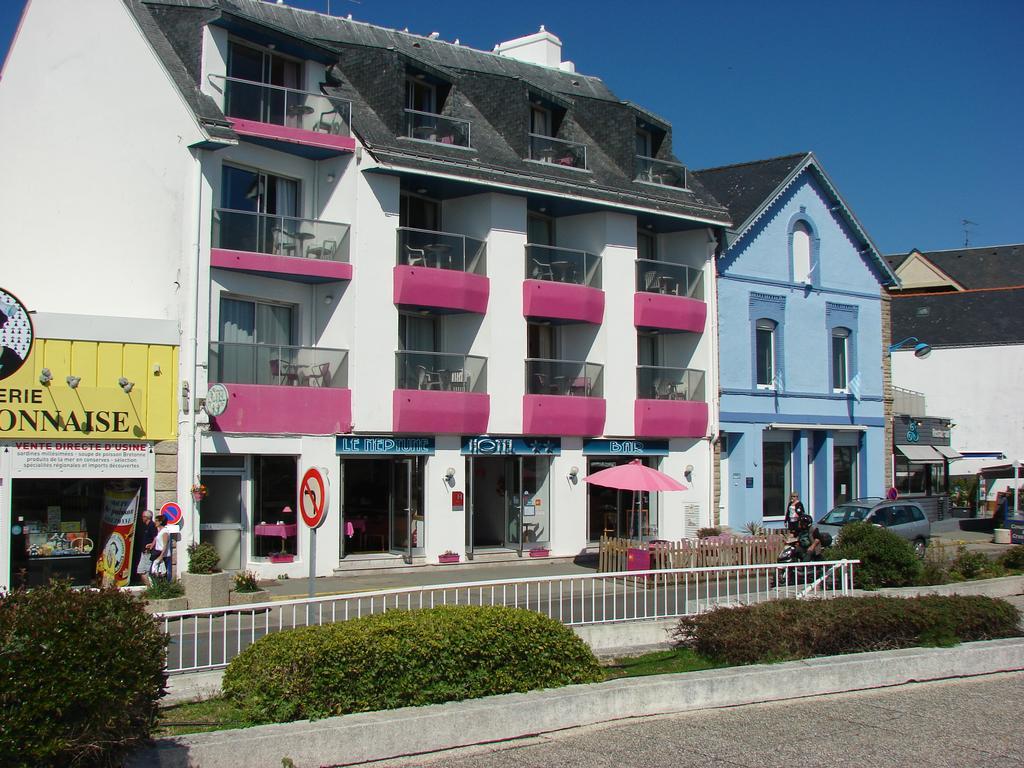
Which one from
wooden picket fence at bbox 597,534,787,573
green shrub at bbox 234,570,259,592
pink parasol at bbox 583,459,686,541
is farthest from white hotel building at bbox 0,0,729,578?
wooden picket fence at bbox 597,534,787,573

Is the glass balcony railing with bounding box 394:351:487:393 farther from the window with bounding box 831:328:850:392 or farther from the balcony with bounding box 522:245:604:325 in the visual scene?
the window with bounding box 831:328:850:392

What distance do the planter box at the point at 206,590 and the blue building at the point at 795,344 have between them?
56.1 feet

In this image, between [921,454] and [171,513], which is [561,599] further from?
[921,454]

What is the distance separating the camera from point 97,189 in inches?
944

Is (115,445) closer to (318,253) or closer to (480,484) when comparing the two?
(318,253)

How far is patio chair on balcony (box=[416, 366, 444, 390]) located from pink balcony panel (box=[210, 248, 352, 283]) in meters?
2.74

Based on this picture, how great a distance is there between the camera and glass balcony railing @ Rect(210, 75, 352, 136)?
23.2 m

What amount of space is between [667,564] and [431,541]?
6.35 meters

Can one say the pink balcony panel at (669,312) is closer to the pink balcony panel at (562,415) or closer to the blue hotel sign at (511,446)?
the pink balcony panel at (562,415)

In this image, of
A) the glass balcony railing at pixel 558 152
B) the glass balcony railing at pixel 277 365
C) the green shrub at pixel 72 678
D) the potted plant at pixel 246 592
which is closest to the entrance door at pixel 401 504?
the glass balcony railing at pixel 277 365

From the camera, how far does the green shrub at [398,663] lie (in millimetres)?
8883

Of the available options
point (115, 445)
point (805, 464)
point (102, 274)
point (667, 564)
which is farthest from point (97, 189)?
point (805, 464)

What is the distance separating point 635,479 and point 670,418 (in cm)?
605

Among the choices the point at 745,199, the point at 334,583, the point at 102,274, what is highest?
the point at 745,199
